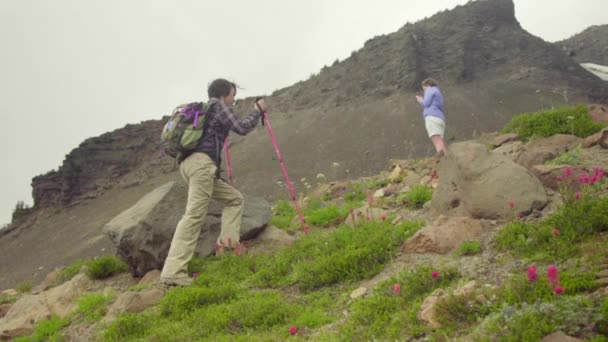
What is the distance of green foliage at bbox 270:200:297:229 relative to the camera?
930 centimetres

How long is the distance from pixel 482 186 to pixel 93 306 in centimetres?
534

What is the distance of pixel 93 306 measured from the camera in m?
6.40

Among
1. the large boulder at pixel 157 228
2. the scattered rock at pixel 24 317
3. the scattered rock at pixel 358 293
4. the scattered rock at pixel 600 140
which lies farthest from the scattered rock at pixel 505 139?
the scattered rock at pixel 24 317

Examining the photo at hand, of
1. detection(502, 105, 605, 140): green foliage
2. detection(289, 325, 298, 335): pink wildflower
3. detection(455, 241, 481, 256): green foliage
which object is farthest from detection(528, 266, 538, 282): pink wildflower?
detection(502, 105, 605, 140): green foliage

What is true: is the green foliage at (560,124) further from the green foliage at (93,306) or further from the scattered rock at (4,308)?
the scattered rock at (4,308)

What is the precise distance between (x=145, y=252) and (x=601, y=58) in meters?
36.5

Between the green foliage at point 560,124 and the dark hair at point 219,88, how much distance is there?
6.03 m

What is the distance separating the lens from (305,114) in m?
27.6

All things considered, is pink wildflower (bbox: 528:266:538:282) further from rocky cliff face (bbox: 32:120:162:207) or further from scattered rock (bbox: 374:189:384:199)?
rocky cliff face (bbox: 32:120:162:207)

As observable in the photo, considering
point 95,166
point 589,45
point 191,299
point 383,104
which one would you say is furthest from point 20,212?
point 589,45

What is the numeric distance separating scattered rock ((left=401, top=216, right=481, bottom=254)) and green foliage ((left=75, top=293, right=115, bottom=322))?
393 centimetres

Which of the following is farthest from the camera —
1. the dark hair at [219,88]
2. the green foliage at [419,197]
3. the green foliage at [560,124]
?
the green foliage at [560,124]

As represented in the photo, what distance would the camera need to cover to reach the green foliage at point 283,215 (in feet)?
30.5

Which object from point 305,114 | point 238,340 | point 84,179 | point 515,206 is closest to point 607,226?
point 515,206
